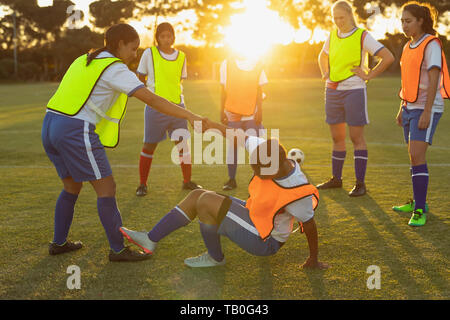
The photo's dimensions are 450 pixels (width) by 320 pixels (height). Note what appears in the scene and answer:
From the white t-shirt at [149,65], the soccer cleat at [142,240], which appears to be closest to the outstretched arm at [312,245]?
the soccer cleat at [142,240]

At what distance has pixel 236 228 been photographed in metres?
3.88

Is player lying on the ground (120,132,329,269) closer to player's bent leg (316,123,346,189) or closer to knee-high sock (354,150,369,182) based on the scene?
knee-high sock (354,150,369,182)

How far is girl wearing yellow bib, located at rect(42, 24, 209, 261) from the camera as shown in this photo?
12.7ft

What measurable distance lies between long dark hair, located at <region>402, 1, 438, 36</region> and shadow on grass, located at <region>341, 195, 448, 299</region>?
2.02m

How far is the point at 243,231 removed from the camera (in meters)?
3.88

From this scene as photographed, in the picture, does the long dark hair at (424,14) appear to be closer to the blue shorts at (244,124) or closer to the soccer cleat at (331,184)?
the soccer cleat at (331,184)

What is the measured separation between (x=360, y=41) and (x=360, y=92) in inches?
25.3

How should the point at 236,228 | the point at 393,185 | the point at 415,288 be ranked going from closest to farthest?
the point at 415,288, the point at 236,228, the point at 393,185

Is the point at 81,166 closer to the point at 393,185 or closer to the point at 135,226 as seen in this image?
the point at 135,226

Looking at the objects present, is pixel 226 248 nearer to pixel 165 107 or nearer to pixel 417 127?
pixel 165 107

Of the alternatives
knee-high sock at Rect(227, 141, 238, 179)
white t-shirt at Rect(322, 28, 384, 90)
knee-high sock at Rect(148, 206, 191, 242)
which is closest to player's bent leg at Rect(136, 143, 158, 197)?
knee-high sock at Rect(227, 141, 238, 179)

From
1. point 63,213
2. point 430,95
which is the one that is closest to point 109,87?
point 63,213

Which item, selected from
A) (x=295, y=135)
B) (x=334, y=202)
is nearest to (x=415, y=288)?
(x=334, y=202)

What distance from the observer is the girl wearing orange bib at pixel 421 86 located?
504 centimetres
